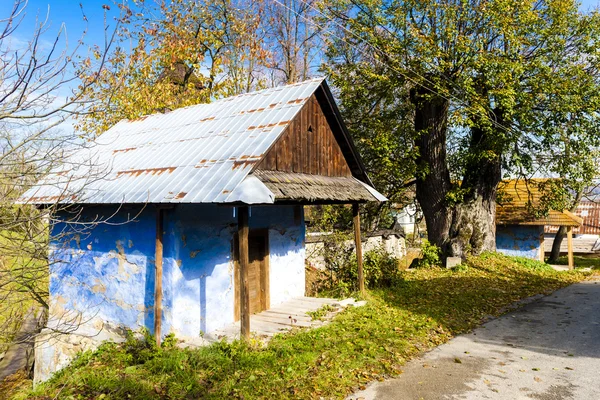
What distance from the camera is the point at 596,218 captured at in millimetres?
41656

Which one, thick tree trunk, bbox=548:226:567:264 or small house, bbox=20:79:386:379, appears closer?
small house, bbox=20:79:386:379

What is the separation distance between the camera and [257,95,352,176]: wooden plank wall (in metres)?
8.39

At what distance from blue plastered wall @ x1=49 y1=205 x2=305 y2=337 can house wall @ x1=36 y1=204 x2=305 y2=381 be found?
18mm

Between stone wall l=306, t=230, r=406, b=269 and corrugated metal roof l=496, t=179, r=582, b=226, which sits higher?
corrugated metal roof l=496, t=179, r=582, b=226

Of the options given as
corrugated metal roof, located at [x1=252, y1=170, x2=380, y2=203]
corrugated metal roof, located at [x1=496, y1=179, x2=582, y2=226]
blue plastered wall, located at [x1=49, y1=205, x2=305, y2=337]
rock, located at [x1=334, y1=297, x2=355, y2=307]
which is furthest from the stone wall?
corrugated metal roof, located at [x1=496, y1=179, x2=582, y2=226]

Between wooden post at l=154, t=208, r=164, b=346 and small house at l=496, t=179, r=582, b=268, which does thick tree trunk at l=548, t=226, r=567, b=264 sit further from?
wooden post at l=154, t=208, r=164, b=346

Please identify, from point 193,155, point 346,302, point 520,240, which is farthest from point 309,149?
point 520,240

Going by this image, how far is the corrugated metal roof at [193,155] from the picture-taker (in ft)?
23.4

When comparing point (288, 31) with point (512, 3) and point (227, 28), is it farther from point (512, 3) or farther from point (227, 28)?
point (512, 3)

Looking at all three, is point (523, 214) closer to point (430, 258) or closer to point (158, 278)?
point (430, 258)

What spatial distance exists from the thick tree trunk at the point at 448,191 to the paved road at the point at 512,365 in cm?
677

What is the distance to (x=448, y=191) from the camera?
54.1ft

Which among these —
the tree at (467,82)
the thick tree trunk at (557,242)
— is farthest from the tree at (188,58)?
the thick tree trunk at (557,242)

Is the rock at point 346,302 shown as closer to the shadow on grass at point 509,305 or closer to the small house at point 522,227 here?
the shadow on grass at point 509,305
